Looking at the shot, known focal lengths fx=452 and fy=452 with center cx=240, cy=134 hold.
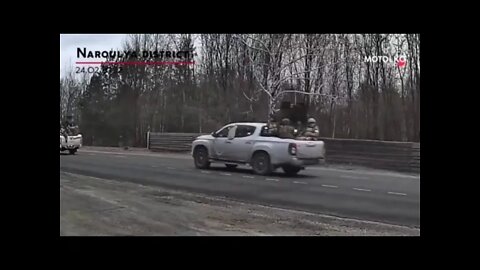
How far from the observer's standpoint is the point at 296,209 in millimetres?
4965

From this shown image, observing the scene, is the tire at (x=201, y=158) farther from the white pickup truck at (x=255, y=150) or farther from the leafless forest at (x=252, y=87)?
the leafless forest at (x=252, y=87)

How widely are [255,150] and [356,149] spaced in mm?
1209

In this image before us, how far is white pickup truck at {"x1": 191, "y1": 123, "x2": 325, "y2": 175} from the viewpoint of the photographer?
205 inches

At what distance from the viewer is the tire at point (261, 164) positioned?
17.2 feet

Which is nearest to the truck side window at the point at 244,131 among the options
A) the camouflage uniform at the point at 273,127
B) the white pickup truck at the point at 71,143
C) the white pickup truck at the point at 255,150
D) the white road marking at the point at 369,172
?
the white pickup truck at the point at 255,150

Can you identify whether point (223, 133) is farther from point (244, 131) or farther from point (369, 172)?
point (369, 172)

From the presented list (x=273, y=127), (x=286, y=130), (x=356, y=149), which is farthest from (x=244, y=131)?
(x=356, y=149)

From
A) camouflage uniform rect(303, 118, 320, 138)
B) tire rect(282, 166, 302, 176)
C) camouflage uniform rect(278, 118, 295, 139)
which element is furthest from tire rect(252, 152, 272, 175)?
camouflage uniform rect(303, 118, 320, 138)

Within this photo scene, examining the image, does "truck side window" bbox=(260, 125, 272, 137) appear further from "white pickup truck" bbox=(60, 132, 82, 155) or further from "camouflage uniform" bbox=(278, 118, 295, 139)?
"white pickup truck" bbox=(60, 132, 82, 155)
